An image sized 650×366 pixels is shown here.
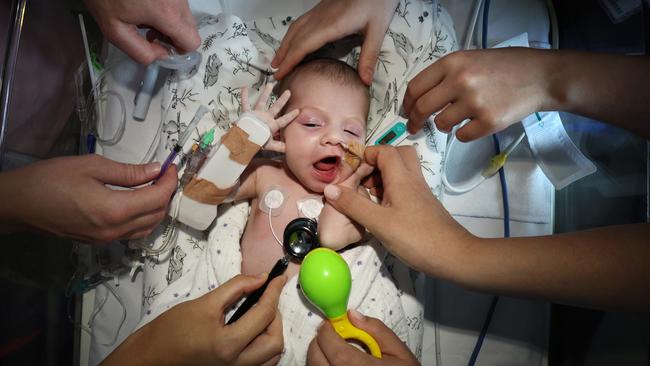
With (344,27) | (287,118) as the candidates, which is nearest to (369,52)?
(344,27)

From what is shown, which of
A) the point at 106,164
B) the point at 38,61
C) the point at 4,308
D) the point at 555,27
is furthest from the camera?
the point at 555,27

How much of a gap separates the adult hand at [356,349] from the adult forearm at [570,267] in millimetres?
272

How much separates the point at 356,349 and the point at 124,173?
0.91 meters

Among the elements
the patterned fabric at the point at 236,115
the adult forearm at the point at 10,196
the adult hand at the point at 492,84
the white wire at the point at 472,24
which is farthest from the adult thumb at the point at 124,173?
the white wire at the point at 472,24

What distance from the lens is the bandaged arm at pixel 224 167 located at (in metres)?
1.35

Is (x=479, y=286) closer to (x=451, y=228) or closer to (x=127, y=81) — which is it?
(x=451, y=228)

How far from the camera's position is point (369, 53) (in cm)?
157

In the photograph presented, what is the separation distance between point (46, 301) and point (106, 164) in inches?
35.2

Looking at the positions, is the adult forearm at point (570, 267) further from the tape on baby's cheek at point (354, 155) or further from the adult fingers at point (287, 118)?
the adult fingers at point (287, 118)

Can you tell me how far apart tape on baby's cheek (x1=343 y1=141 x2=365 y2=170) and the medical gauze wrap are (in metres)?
0.80

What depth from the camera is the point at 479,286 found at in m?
1.10

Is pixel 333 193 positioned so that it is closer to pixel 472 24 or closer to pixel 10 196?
pixel 10 196

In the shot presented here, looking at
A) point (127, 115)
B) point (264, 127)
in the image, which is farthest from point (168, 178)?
point (127, 115)

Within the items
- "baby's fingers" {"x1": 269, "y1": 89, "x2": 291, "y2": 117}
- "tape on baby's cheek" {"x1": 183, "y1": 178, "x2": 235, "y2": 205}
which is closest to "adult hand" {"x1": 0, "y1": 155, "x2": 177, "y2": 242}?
"tape on baby's cheek" {"x1": 183, "y1": 178, "x2": 235, "y2": 205}
